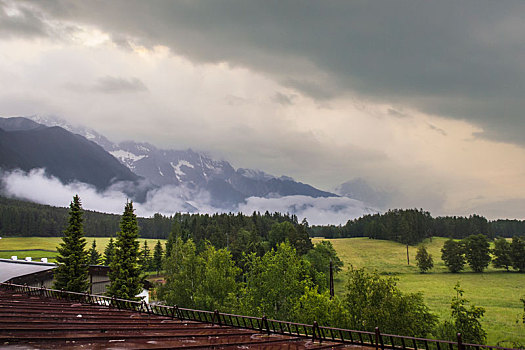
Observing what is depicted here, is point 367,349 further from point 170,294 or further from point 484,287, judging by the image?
point 484,287

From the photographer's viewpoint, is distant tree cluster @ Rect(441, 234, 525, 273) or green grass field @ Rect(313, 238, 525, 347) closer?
green grass field @ Rect(313, 238, 525, 347)

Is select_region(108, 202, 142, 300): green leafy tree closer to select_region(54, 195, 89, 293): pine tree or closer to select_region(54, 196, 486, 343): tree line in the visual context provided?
select_region(54, 196, 486, 343): tree line

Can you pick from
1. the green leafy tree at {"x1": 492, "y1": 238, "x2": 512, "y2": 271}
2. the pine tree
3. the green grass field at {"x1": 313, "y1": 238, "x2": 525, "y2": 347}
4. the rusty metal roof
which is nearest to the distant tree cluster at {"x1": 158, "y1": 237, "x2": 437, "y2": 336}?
the green grass field at {"x1": 313, "y1": 238, "x2": 525, "y2": 347}

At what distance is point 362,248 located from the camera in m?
144

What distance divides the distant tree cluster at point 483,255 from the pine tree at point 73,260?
3688 inches

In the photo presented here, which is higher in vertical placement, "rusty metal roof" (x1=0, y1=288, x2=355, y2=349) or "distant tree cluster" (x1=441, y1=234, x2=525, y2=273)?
"rusty metal roof" (x1=0, y1=288, x2=355, y2=349)

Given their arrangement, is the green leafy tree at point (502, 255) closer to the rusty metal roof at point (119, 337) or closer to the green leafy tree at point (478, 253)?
the green leafy tree at point (478, 253)

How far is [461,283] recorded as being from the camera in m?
86.0

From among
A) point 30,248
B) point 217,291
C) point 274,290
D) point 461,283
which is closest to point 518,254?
point 461,283

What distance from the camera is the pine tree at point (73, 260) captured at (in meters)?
47.6

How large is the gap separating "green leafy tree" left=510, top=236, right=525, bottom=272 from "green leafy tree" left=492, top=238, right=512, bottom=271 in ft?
3.02

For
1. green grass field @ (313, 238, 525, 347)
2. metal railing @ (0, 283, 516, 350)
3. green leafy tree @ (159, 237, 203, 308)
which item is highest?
metal railing @ (0, 283, 516, 350)

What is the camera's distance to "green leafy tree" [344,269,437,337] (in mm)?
33375

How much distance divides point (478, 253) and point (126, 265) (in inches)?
3728
